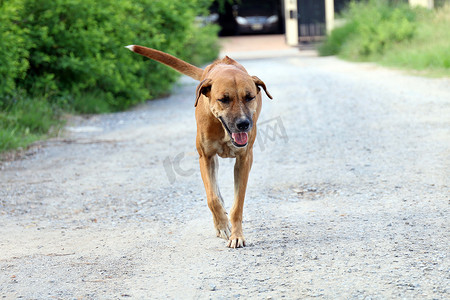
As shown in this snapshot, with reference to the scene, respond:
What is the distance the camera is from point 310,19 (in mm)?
28234

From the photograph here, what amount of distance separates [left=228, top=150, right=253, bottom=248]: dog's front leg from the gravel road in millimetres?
92

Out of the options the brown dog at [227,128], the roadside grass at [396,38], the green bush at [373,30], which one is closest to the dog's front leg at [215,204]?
the brown dog at [227,128]

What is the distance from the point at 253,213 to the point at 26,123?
537 centimetres

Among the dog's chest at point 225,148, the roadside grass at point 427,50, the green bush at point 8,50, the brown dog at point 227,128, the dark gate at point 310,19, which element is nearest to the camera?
the brown dog at point 227,128

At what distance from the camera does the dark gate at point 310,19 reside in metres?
28.2

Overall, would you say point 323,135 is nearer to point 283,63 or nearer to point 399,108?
point 399,108

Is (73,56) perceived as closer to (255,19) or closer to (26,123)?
(26,123)

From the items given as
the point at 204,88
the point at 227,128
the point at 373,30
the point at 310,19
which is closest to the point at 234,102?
the point at 227,128

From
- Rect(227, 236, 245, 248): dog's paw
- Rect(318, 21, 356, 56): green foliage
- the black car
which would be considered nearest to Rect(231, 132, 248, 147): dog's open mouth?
Rect(227, 236, 245, 248): dog's paw

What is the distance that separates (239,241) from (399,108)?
21.0 feet

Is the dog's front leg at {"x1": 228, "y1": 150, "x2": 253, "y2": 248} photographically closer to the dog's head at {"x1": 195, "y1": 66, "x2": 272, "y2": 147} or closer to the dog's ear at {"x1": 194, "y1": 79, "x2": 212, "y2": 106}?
the dog's head at {"x1": 195, "y1": 66, "x2": 272, "y2": 147}

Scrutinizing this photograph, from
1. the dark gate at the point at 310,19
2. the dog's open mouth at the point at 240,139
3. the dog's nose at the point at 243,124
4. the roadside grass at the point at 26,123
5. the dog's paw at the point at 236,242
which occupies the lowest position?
the dark gate at the point at 310,19

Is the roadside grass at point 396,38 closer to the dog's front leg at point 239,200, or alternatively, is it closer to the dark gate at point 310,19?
the dark gate at point 310,19

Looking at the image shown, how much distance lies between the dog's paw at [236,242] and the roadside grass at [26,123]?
4.71 m
